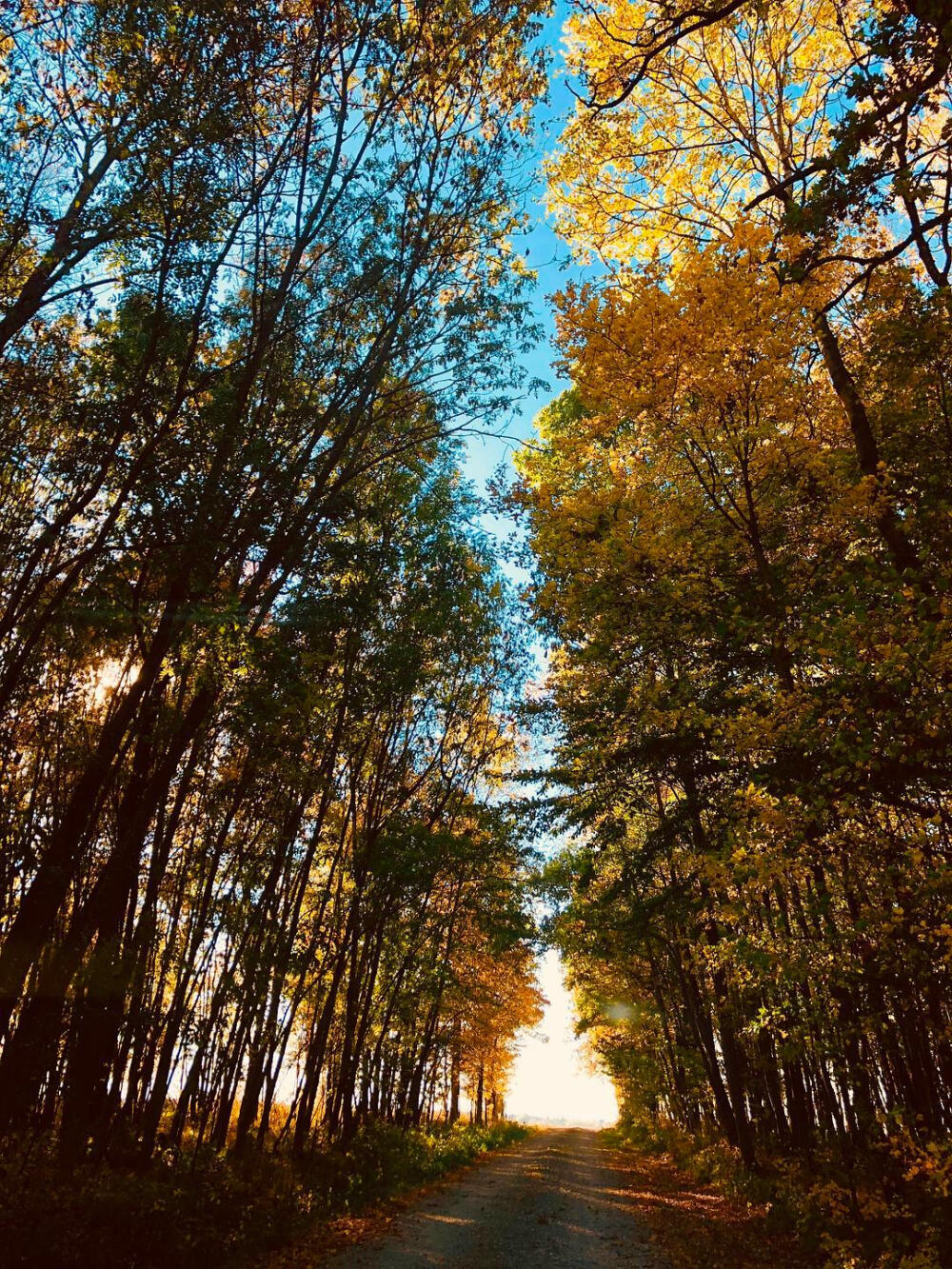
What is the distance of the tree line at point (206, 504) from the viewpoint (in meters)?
5.80

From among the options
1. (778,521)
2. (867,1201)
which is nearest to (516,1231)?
(867,1201)

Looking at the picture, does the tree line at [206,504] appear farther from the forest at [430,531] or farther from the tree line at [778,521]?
the tree line at [778,521]

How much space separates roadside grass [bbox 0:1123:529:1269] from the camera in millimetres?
4973

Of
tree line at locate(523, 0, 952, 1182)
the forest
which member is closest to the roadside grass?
the forest

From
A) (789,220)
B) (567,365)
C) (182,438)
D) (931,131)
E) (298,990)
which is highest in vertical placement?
(931,131)

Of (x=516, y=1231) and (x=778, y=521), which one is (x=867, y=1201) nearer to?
(x=516, y=1231)

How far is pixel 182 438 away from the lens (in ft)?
19.7

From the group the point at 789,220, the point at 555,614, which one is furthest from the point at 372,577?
the point at 789,220

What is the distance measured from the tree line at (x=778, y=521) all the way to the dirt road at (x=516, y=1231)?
9.70 feet

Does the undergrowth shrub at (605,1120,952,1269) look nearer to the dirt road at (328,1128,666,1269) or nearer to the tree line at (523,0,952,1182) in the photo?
the tree line at (523,0,952,1182)

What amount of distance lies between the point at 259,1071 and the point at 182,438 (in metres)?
9.47

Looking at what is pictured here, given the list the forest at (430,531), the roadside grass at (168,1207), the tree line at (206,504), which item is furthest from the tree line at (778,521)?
the roadside grass at (168,1207)

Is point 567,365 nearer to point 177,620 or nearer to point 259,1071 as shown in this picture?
point 177,620

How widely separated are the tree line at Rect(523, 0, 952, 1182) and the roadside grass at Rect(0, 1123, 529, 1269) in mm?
5352
